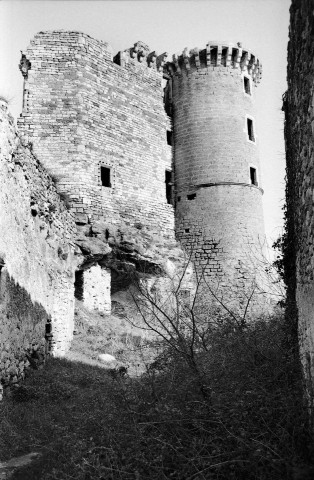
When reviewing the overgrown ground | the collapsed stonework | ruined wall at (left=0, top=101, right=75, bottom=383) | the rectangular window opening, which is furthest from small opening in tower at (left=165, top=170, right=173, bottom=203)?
the overgrown ground

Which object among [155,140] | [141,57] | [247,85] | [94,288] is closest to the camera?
[94,288]

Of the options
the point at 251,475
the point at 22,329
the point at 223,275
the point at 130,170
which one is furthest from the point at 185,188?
the point at 251,475

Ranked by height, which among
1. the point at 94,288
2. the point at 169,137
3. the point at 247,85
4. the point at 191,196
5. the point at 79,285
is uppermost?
the point at 247,85

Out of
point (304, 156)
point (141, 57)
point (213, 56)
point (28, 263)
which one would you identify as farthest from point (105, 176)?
point (304, 156)

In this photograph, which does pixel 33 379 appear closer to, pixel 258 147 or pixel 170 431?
pixel 170 431

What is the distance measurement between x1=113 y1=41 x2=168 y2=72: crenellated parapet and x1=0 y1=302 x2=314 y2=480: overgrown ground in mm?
14996

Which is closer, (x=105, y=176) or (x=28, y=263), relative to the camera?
(x=28, y=263)

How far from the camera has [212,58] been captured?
21188 millimetres

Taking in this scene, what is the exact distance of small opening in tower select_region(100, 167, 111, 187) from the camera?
18.1 m

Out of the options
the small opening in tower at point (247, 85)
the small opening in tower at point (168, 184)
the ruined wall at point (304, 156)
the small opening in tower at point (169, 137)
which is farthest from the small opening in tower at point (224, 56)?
the ruined wall at point (304, 156)

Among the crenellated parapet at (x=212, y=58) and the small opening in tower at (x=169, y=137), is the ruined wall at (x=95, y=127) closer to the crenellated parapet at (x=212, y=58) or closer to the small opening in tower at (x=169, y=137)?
the small opening in tower at (x=169, y=137)

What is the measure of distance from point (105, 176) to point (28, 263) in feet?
30.3

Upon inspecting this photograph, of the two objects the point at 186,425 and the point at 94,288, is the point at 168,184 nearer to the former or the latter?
the point at 94,288

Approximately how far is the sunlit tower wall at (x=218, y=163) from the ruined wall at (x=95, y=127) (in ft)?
3.29
